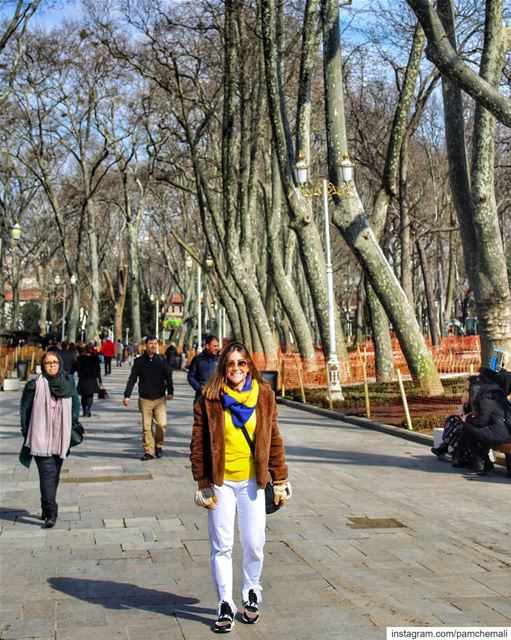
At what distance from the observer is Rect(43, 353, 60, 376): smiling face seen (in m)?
8.24

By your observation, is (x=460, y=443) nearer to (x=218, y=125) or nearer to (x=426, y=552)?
(x=426, y=552)

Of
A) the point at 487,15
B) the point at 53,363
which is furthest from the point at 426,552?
the point at 487,15

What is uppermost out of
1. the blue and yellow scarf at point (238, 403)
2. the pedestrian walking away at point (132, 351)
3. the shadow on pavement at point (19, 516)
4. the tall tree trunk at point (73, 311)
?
the tall tree trunk at point (73, 311)

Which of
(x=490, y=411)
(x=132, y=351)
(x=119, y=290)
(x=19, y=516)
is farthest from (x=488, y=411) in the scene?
(x=119, y=290)

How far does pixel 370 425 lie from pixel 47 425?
9.88 meters

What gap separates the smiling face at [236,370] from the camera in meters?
5.33

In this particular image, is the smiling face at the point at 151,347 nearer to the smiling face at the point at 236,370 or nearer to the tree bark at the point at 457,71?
the tree bark at the point at 457,71

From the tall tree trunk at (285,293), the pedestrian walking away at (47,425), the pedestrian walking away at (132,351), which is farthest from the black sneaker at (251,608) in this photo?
the pedestrian walking away at (132,351)

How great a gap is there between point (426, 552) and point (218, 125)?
3048cm

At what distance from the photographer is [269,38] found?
22.8 metres

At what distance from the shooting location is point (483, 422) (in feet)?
35.8

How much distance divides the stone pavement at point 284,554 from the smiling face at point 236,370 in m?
1.40

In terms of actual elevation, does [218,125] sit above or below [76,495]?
above

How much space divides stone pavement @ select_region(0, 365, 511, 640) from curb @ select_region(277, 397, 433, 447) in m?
2.17
